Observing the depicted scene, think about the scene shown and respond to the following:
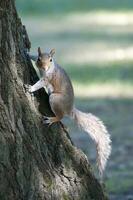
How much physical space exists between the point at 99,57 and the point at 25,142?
12715 millimetres

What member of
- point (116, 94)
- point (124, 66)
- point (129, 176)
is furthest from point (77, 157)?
point (124, 66)

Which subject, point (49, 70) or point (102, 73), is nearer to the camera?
point (49, 70)

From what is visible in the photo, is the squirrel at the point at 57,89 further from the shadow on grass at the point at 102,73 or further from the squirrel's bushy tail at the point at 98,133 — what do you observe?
the shadow on grass at the point at 102,73

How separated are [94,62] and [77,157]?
11.4m

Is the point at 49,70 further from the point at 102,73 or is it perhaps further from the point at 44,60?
the point at 102,73

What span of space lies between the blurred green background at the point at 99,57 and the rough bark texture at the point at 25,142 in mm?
2419

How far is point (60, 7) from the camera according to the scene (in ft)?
92.6

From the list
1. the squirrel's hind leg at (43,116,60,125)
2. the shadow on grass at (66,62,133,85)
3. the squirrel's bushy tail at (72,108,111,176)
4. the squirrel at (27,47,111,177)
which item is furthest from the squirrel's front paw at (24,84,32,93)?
the shadow on grass at (66,62,133,85)

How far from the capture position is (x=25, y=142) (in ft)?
17.2

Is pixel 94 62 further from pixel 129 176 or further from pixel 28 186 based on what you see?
pixel 28 186

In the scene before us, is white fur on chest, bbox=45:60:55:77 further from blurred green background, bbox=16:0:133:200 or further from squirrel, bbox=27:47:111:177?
blurred green background, bbox=16:0:133:200

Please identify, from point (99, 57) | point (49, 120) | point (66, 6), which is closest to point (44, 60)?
point (49, 120)

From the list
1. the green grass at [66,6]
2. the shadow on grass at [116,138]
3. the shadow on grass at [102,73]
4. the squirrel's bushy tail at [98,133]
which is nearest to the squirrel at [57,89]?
the squirrel's bushy tail at [98,133]

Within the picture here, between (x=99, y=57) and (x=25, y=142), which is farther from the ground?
(x=25, y=142)
